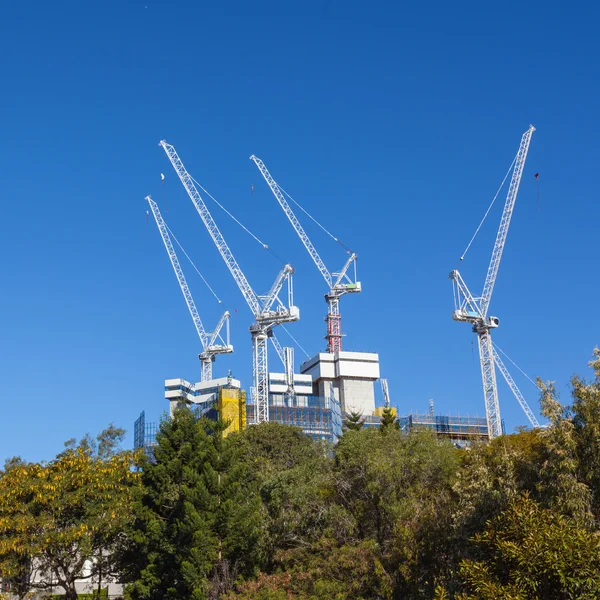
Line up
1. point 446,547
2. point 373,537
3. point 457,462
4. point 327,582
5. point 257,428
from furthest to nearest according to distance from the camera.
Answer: point 257,428, point 457,462, point 373,537, point 327,582, point 446,547

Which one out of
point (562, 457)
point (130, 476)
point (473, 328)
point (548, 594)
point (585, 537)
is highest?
point (473, 328)

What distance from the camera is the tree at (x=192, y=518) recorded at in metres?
33.4

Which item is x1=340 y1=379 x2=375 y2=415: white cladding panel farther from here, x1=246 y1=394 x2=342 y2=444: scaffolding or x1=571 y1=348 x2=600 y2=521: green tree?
x1=571 y1=348 x2=600 y2=521: green tree

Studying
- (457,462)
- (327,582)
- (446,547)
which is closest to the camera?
(446,547)

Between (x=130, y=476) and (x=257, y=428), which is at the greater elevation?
(x=257, y=428)

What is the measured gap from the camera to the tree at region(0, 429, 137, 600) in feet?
132

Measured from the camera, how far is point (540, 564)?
58.2ft

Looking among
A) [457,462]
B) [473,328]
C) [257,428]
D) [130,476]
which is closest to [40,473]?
[130,476]

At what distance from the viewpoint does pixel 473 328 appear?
141 m

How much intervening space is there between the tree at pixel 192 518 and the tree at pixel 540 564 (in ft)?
54.8

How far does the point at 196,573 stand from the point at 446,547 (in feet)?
38.5

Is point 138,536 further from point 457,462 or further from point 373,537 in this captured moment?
point 457,462

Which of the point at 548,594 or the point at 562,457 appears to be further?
the point at 562,457

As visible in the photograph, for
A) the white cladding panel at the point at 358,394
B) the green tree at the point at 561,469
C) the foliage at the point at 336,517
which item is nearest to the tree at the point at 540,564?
the foliage at the point at 336,517
